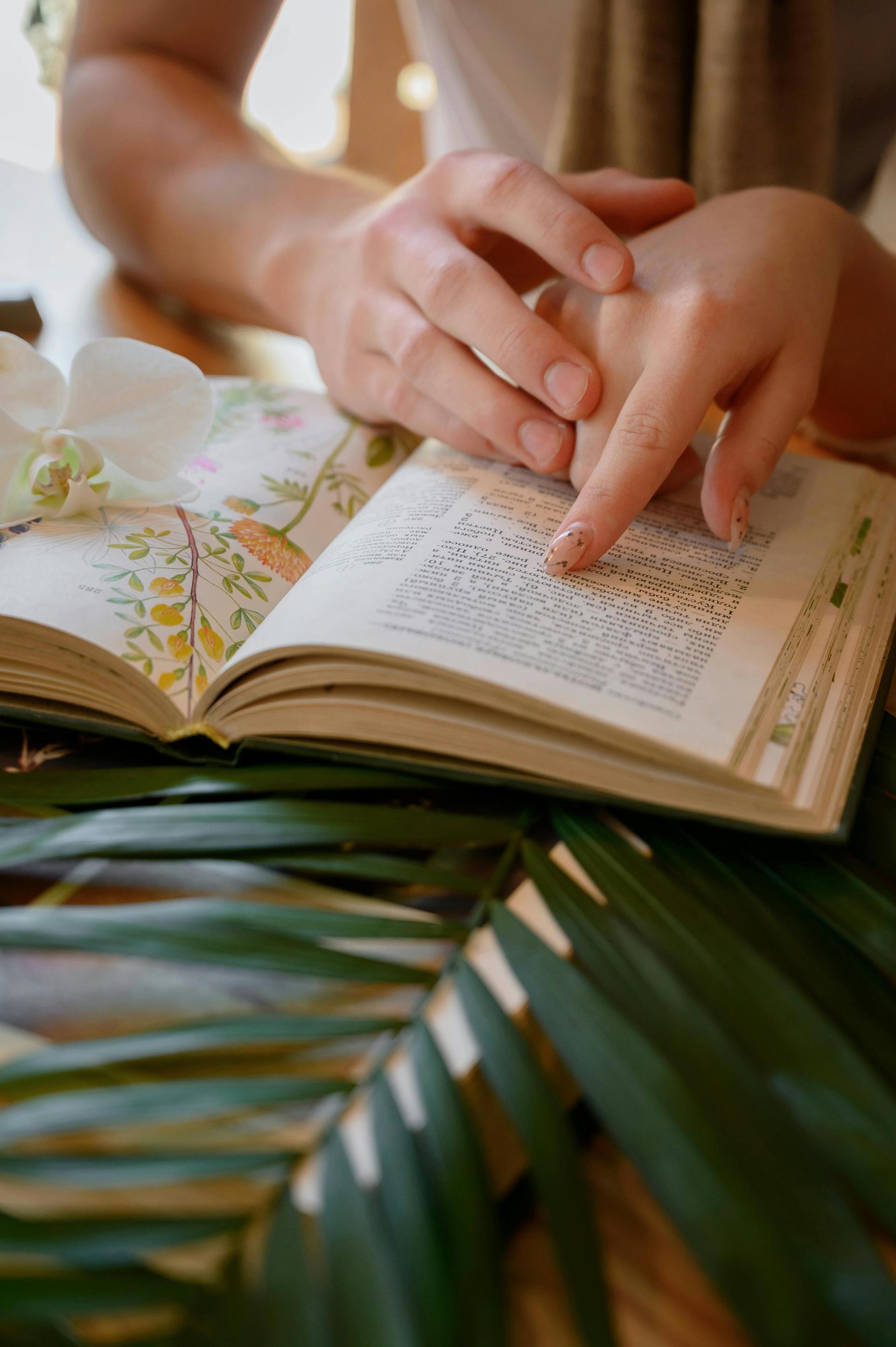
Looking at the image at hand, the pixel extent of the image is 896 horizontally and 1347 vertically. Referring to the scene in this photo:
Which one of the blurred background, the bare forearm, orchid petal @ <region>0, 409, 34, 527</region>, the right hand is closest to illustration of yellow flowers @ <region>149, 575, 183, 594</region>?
orchid petal @ <region>0, 409, 34, 527</region>

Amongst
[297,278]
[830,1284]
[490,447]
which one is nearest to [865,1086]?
[830,1284]

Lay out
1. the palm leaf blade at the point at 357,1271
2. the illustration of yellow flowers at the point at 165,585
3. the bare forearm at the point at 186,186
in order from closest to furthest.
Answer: the palm leaf blade at the point at 357,1271, the illustration of yellow flowers at the point at 165,585, the bare forearm at the point at 186,186

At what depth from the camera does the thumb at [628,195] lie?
0.61m

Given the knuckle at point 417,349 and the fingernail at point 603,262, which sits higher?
the fingernail at point 603,262

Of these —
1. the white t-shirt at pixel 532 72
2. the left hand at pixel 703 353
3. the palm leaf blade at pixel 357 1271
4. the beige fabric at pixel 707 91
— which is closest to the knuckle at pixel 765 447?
the left hand at pixel 703 353

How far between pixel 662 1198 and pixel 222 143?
1.03 m

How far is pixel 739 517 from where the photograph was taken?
0.48 m

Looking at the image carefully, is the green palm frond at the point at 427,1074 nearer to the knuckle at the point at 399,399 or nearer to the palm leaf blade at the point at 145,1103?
the palm leaf blade at the point at 145,1103

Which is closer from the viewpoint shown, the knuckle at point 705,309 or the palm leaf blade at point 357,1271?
the palm leaf blade at point 357,1271

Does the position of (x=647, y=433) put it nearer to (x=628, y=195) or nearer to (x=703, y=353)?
(x=703, y=353)

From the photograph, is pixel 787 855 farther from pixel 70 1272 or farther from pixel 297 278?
pixel 297 278

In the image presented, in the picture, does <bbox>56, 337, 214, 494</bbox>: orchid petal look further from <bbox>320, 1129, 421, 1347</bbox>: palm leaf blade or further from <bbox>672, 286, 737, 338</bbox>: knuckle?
<bbox>320, 1129, 421, 1347</bbox>: palm leaf blade

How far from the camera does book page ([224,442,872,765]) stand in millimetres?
372

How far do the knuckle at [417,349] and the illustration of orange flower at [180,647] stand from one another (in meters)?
0.27
